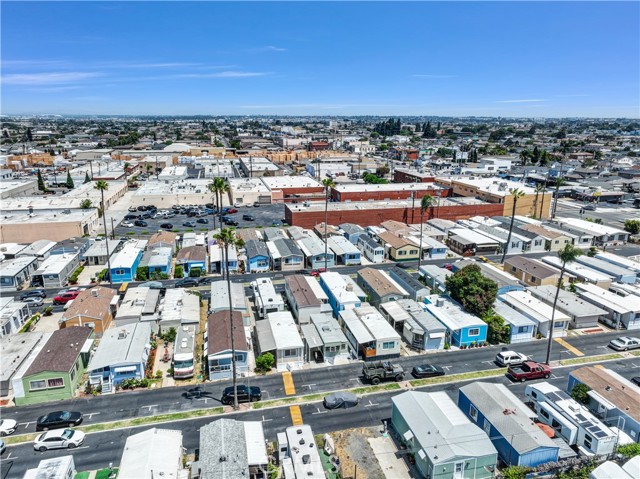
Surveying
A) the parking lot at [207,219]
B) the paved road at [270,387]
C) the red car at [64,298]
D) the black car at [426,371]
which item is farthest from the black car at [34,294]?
the black car at [426,371]

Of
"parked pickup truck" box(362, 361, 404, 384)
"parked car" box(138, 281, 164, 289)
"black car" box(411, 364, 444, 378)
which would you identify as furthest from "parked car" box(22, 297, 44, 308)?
"black car" box(411, 364, 444, 378)

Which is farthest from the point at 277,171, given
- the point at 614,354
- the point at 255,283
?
the point at 614,354

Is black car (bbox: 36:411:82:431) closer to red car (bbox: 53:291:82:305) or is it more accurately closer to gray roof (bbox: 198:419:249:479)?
gray roof (bbox: 198:419:249:479)

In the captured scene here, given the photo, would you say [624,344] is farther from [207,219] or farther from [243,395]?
[207,219]

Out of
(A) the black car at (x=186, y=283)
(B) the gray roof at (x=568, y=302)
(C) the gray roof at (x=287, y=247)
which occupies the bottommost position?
(A) the black car at (x=186, y=283)

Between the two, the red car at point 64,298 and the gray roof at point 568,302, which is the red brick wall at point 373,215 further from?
the red car at point 64,298

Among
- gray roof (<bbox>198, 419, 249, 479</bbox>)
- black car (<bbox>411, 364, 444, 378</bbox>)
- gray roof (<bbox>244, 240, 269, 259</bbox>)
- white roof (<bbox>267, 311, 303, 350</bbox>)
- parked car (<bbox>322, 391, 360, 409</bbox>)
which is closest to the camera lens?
gray roof (<bbox>198, 419, 249, 479</bbox>)
